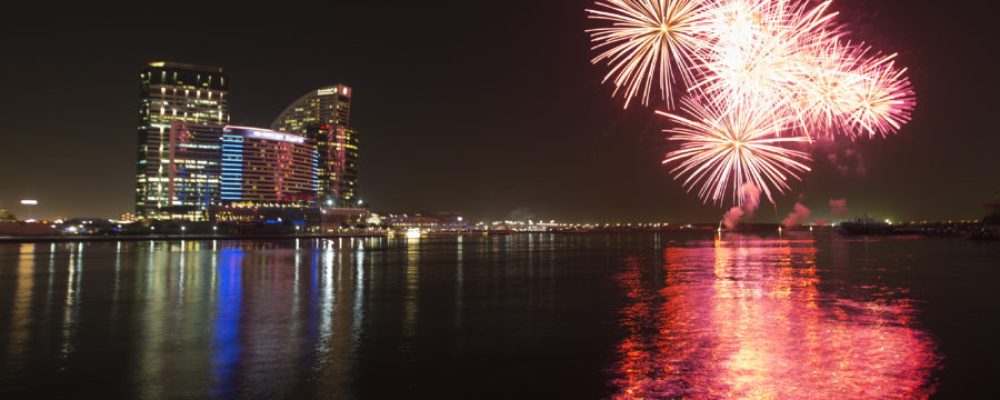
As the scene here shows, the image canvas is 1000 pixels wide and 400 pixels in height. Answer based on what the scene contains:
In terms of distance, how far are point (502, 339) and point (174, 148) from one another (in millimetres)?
187515

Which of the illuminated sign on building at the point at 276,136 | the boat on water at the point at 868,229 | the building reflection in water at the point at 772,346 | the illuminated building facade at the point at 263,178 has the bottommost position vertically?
the building reflection in water at the point at 772,346

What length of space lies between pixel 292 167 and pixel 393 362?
194 metres

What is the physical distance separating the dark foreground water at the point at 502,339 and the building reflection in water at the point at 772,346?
5cm

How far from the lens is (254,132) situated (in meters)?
182

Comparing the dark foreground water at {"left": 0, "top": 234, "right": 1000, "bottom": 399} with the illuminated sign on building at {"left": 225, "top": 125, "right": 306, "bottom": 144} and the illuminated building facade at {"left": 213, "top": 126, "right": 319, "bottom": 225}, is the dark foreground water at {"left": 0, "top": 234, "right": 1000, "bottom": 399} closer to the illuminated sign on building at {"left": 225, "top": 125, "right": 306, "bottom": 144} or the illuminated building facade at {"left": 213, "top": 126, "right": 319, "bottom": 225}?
the illuminated building facade at {"left": 213, "top": 126, "right": 319, "bottom": 225}

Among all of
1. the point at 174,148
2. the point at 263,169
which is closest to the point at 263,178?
the point at 263,169

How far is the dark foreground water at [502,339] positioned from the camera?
8.84 metres

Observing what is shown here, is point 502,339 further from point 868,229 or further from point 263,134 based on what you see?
point 263,134

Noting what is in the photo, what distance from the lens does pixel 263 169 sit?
613 ft

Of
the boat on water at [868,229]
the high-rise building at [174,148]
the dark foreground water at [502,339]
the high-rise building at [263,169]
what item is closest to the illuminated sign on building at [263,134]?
the high-rise building at [263,169]

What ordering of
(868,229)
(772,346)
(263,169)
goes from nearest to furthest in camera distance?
(772,346) → (868,229) → (263,169)

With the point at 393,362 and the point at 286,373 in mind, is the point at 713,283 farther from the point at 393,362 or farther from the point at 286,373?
the point at 286,373

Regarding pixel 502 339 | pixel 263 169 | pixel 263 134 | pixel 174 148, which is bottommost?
pixel 502 339

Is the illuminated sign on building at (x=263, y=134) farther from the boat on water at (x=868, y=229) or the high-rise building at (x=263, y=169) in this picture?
the boat on water at (x=868, y=229)
